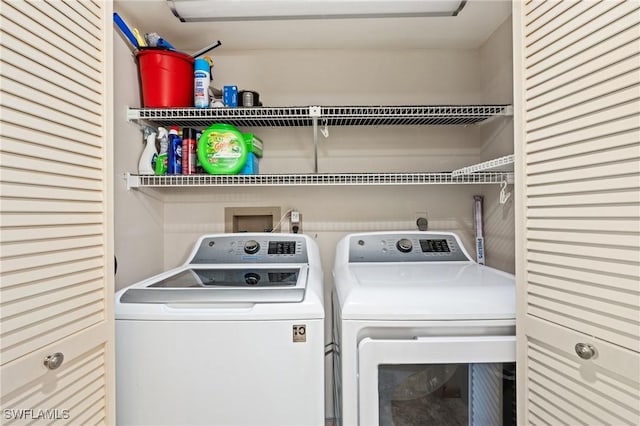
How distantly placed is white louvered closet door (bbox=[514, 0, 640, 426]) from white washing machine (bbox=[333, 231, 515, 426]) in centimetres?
12

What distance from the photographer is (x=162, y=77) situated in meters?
1.64

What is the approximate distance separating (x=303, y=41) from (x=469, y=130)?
3.60 feet

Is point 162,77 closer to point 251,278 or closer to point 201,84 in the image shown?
point 201,84

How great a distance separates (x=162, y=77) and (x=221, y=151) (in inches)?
17.9

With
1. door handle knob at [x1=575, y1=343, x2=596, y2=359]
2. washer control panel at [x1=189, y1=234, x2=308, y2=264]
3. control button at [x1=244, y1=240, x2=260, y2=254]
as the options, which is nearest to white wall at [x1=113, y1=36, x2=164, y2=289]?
washer control panel at [x1=189, y1=234, x2=308, y2=264]

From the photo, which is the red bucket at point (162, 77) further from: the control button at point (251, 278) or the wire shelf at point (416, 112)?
the control button at point (251, 278)

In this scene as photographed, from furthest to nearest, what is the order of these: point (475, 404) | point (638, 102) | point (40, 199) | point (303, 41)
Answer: point (303, 41)
point (475, 404)
point (40, 199)
point (638, 102)

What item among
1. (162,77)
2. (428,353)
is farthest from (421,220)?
(162,77)

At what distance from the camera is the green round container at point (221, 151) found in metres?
1.65

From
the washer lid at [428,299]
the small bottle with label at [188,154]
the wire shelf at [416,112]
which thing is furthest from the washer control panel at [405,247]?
the small bottle with label at [188,154]

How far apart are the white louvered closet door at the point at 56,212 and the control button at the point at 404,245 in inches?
49.5

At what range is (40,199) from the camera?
31.6 inches

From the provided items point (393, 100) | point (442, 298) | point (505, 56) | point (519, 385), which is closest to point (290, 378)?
point (442, 298)

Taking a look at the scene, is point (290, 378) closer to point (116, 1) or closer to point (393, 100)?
point (393, 100)
